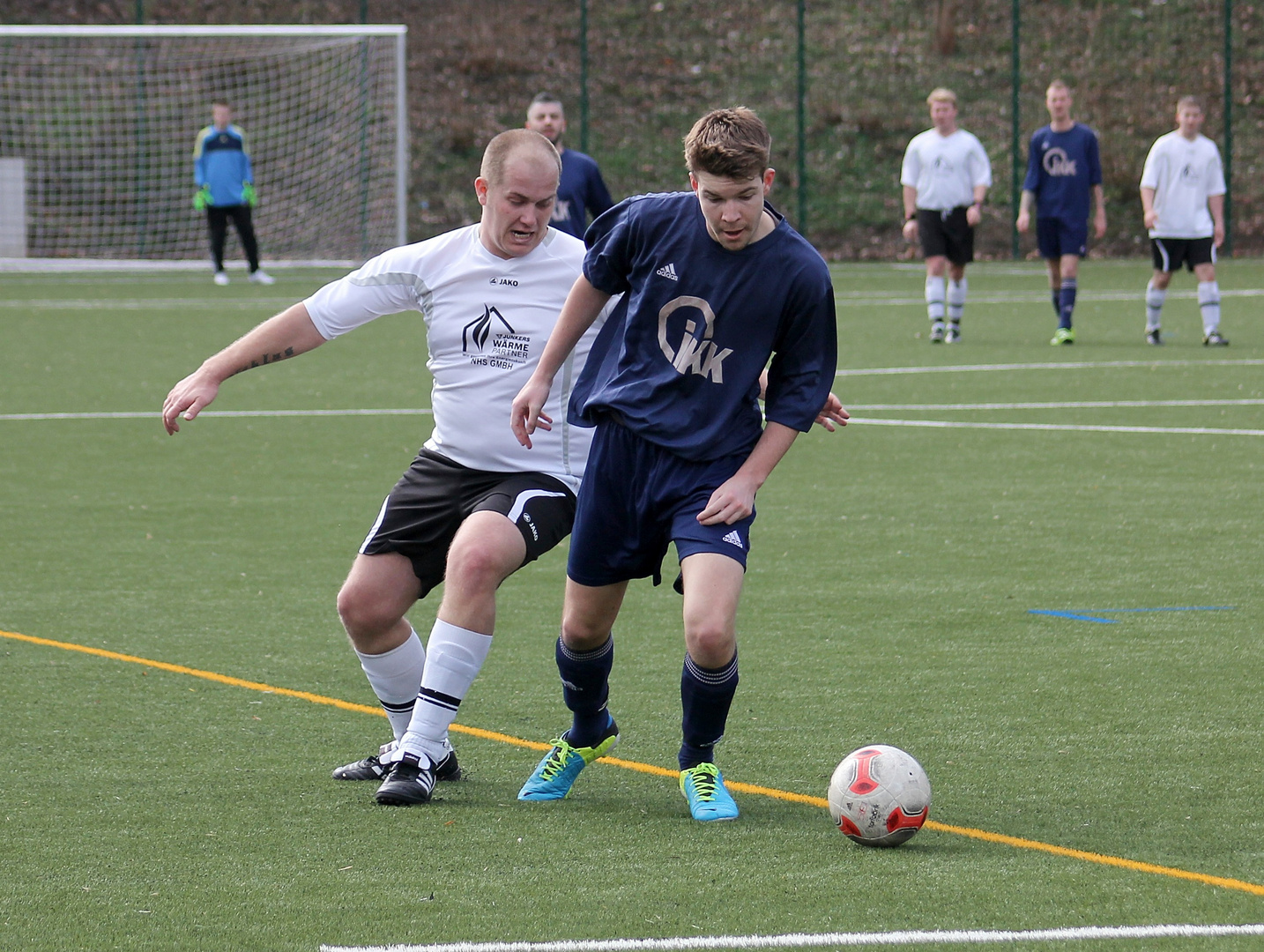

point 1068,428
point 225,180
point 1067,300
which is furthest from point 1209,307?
point 225,180

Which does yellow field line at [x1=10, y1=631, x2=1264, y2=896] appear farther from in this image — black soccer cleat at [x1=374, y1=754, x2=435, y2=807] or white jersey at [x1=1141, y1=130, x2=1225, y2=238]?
white jersey at [x1=1141, y1=130, x2=1225, y2=238]

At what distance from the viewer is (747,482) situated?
13.5ft

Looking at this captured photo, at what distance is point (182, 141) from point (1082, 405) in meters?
19.6

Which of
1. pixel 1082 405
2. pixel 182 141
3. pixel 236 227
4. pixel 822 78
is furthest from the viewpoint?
pixel 822 78

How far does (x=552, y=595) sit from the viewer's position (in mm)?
6766

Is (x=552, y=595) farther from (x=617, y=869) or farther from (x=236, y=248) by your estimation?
(x=236, y=248)

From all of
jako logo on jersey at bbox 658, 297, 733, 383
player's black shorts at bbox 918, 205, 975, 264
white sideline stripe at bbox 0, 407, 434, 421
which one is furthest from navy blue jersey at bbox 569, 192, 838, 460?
player's black shorts at bbox 918, 205, 975, 264

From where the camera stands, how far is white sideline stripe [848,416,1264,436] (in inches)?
412

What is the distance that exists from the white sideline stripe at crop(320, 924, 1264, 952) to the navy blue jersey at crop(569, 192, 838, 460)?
1.24 meters

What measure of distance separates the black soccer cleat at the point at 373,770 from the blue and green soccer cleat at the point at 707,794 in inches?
25.2

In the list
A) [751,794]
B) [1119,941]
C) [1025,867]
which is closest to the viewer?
[1119,941]

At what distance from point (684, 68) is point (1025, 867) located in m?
29.4

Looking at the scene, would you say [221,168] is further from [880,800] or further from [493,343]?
[880,800]

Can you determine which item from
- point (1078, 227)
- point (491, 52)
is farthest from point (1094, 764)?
point (491, 52)
